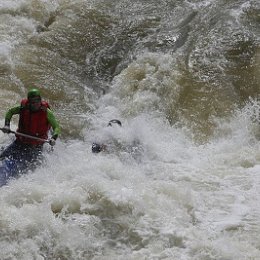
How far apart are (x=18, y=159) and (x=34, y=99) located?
0.86 metres

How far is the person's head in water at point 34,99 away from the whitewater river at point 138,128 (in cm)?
75

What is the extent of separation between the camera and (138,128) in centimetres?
859

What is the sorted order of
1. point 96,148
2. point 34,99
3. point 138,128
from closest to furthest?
point 34,99, point 96,148, point 138,128

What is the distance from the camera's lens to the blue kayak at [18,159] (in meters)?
6.95

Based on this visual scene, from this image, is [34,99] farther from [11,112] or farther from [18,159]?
[18,159]

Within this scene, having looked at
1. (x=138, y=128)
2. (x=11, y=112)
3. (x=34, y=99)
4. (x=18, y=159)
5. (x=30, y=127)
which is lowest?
(x=18, y=159)

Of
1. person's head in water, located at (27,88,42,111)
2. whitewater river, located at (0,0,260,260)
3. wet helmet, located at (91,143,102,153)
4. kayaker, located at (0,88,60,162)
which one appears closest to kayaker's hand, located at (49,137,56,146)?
kayaker, located at (0,88,60,162)

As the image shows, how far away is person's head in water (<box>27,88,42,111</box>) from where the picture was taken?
696cm

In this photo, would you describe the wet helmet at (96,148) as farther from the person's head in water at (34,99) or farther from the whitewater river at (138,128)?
the person's head in water at (34,99)

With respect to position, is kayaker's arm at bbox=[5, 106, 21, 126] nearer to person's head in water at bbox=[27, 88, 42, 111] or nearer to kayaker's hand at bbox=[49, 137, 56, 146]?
person's head in water at bbox=[27, 88, 42, 111]

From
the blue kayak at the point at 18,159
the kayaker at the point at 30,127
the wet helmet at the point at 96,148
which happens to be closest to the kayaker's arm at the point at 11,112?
the kayaker at the point at 30,127

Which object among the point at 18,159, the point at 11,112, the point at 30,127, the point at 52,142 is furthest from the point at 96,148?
the point at 11,112

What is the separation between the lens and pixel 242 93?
9234 millimetres

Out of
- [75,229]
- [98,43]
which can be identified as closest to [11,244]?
[75,229]
